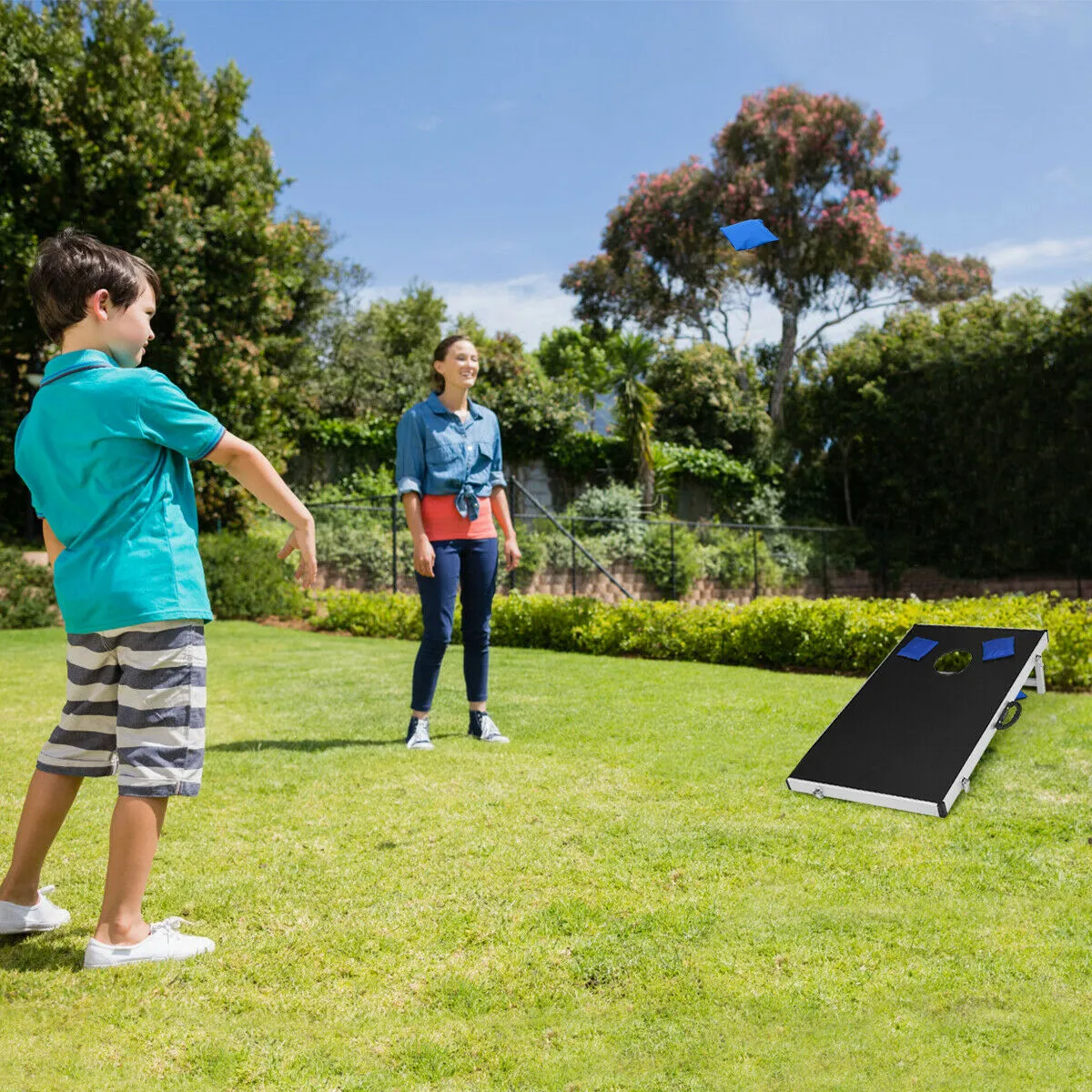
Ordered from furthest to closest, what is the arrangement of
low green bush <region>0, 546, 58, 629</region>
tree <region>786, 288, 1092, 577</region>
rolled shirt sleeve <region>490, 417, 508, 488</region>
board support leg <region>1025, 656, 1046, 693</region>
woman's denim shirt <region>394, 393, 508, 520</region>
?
1. tree <region>786, 288, 1092, 577</region>
2. low green bush <region>0, 546, 58, 629</region>
3. rolled shirt sleeve <region>490, 417, 508, 488</region>
4. woman's denim shirt <region>394, 393, 508, 520</region>
5. board support leg <region>1025, 656, 1046, 693</region>

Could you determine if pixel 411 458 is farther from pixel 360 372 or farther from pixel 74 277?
pixel 360 372

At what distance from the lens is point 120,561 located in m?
2.01

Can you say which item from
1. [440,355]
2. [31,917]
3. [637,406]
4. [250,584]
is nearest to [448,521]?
[440,355]

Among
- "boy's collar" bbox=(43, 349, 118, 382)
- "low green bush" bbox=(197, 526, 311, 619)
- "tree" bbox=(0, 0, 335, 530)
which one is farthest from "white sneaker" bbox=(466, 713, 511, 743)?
"tree" bbox=(0, 0, 335, 530)

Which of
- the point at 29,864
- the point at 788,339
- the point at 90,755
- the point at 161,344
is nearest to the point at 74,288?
the point at 90,755

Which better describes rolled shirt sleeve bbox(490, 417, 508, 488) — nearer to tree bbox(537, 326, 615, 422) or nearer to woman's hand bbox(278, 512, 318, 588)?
woman's hand bbox(278, 512, 318, 588)

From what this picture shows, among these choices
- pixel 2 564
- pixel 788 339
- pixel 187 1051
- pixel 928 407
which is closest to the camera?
pixel 187 1051

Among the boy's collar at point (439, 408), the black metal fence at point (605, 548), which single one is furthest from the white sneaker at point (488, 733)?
the black metal fence at point (605, 548)

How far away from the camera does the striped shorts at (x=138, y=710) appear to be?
6.62ft

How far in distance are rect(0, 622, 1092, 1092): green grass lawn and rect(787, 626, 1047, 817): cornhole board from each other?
10cm

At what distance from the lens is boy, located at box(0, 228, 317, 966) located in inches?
78.8

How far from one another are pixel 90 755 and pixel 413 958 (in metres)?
0.86

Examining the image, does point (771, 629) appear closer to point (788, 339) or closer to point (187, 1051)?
point (187, 1051)

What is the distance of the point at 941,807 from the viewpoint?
2.99 meters
